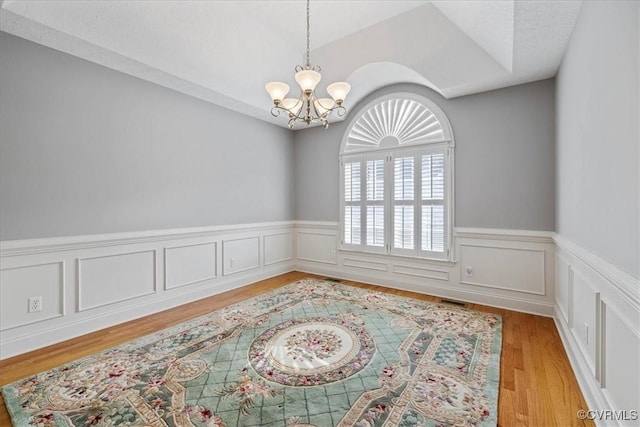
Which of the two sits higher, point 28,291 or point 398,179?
point 398,179

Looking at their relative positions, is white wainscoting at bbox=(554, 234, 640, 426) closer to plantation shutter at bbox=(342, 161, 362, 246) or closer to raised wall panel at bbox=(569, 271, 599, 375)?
raised wall panel at bbox=(569, 271, 599, 375)

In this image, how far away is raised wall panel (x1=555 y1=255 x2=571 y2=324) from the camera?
8.46ft

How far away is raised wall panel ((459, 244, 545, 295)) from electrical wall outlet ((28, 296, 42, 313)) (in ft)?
15.0

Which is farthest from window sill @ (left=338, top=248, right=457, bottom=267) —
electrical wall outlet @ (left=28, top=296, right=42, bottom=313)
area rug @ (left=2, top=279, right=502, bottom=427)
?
electrical wall outlet @ (left=28, top=296, right=42, bottom=313)

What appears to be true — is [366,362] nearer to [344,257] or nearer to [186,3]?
[344,257]

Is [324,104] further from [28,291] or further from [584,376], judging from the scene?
[28,291]

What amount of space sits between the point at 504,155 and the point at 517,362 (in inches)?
92.5

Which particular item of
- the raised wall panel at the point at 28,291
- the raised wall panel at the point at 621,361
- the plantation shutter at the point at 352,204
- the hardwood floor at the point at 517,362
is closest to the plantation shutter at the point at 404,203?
the plantation shutter at the point at 352,204

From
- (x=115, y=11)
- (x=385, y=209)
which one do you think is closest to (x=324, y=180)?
(x=385, y=209)

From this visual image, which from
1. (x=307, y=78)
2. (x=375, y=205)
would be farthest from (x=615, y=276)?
(x=375, y=205)

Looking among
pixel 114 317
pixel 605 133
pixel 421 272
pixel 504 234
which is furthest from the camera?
pixel 421 272

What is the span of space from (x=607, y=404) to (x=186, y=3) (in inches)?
170

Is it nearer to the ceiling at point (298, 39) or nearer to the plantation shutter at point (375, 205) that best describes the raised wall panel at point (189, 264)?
the ceiling at point (298, 39)

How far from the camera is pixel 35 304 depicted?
2.62 m
